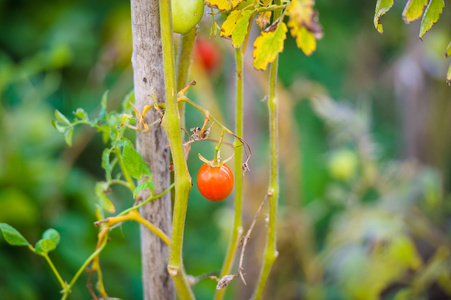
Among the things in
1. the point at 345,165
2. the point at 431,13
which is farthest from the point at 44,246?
the point at 345,165

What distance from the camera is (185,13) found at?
345 millimetres

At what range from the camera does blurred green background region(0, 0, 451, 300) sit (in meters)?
0.85

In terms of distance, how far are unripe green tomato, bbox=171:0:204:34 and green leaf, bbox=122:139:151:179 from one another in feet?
0.35

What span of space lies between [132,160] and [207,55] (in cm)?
104

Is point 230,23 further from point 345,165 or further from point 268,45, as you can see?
point 345,165

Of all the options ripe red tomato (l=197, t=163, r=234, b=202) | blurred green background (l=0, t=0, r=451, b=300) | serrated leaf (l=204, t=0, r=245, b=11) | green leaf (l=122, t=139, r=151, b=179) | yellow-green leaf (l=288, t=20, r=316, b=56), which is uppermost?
serrated leaf (l=204, t=0, r=245, b=11)

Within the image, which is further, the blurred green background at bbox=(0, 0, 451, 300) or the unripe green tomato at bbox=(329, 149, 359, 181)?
the unripe green tomato at bbox=(329, 149, 359, 181)

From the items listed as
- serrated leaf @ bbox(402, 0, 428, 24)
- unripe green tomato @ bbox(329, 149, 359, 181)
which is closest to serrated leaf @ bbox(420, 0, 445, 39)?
serrated leaf @ bbox(402, 0, 428, 24)

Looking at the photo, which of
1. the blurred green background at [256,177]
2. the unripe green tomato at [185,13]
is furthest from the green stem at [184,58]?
the blurred green background at [256,177]

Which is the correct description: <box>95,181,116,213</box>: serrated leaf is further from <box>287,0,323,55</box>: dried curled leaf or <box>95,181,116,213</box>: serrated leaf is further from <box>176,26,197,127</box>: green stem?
<box>287,0,323,55</box>: dried curled leaf

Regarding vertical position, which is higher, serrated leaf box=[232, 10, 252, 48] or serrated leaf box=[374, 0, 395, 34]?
serrated leaf box=[374, 0, 395, 34]

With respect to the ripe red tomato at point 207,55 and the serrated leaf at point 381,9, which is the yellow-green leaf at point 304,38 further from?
the ripe red tomato at point 207,55

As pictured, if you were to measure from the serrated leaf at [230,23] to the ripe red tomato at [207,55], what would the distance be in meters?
0.96

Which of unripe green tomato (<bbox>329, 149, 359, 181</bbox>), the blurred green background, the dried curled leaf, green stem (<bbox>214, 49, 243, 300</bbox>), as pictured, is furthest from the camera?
unripe green tomato (<bbox>329, 149, 359, 181</bbox>)
